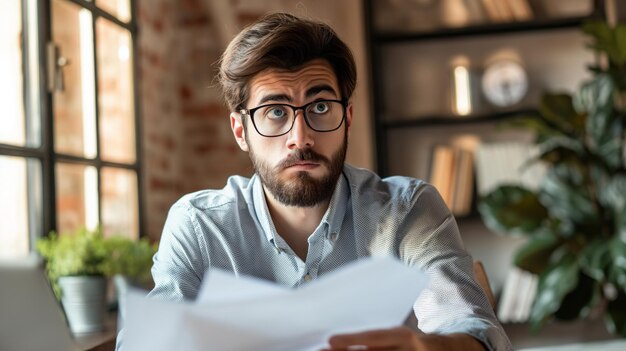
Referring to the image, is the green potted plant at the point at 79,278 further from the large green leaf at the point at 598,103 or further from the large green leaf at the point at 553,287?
the large green leaf at the point at 598,103

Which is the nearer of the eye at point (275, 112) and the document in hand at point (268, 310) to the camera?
the document in hand at point (268, 310)

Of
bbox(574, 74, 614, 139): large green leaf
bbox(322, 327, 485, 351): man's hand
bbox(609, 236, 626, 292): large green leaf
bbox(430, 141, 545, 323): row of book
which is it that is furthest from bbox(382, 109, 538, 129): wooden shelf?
bbox(322, 327, 485, 351): man's hand

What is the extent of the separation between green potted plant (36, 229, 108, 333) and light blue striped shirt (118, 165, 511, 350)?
66 cm

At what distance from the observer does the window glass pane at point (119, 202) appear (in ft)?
9.49

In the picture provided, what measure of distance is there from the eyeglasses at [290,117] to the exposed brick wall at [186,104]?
1974 mm

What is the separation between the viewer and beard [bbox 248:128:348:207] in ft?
5.20

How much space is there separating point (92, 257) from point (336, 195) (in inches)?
34.9

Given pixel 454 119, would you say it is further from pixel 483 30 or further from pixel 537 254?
pixel 537 254

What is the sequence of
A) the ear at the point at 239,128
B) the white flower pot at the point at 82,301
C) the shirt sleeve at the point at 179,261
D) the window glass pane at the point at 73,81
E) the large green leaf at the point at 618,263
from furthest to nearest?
the large green leaf at the point at 618,263 < the window glass pane at the point at 73,81 < the white flower pot at the point at 82,301 < the ear at the point at 239,128 < the shirt sleeve at the point at 179,261

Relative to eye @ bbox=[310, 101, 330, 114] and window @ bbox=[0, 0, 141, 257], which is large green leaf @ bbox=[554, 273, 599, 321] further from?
eye @ bbox=[310, 101, 330, 114]

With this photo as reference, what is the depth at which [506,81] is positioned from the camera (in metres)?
3.89

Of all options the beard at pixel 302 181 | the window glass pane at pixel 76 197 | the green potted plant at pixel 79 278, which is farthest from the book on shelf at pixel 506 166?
the beard at pixel 302 181

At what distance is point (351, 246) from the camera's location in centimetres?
167

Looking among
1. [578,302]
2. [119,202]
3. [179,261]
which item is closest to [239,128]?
[179,261]
